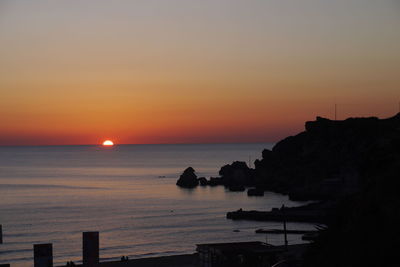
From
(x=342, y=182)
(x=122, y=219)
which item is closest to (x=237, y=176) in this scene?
(x=342, y=182)

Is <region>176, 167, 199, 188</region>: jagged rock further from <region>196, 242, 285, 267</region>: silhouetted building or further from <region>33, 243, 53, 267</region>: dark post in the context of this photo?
<region>33, 243, 53, 267</region>: dark post

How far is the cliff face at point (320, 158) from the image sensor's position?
10456 centimetres

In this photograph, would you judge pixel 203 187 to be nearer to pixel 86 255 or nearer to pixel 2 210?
pixel 2 210

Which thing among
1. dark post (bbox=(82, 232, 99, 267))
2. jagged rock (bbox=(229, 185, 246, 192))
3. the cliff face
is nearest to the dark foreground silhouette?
the cliff face

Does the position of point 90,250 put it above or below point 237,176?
below

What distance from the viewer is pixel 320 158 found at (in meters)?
123

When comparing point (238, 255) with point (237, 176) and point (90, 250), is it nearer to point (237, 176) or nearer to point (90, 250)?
point (90, 250)

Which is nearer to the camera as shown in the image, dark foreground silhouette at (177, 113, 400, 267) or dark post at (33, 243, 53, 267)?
dark foreground silhouette at (177, 113, 400, 267)

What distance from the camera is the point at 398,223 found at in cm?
1683

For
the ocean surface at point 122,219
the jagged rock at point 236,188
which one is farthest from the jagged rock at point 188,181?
the jagged rock at point 236,188

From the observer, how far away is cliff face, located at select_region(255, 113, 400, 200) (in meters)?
105

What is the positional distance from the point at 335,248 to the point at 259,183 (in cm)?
10374

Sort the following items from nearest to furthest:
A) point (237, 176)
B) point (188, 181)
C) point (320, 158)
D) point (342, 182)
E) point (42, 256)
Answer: point (42, 256) → point (342, 182) → point (320, 158) → point (188, 181) → point (237, 176)

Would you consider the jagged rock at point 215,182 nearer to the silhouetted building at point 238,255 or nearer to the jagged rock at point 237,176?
the jagged rock at point 237,176
